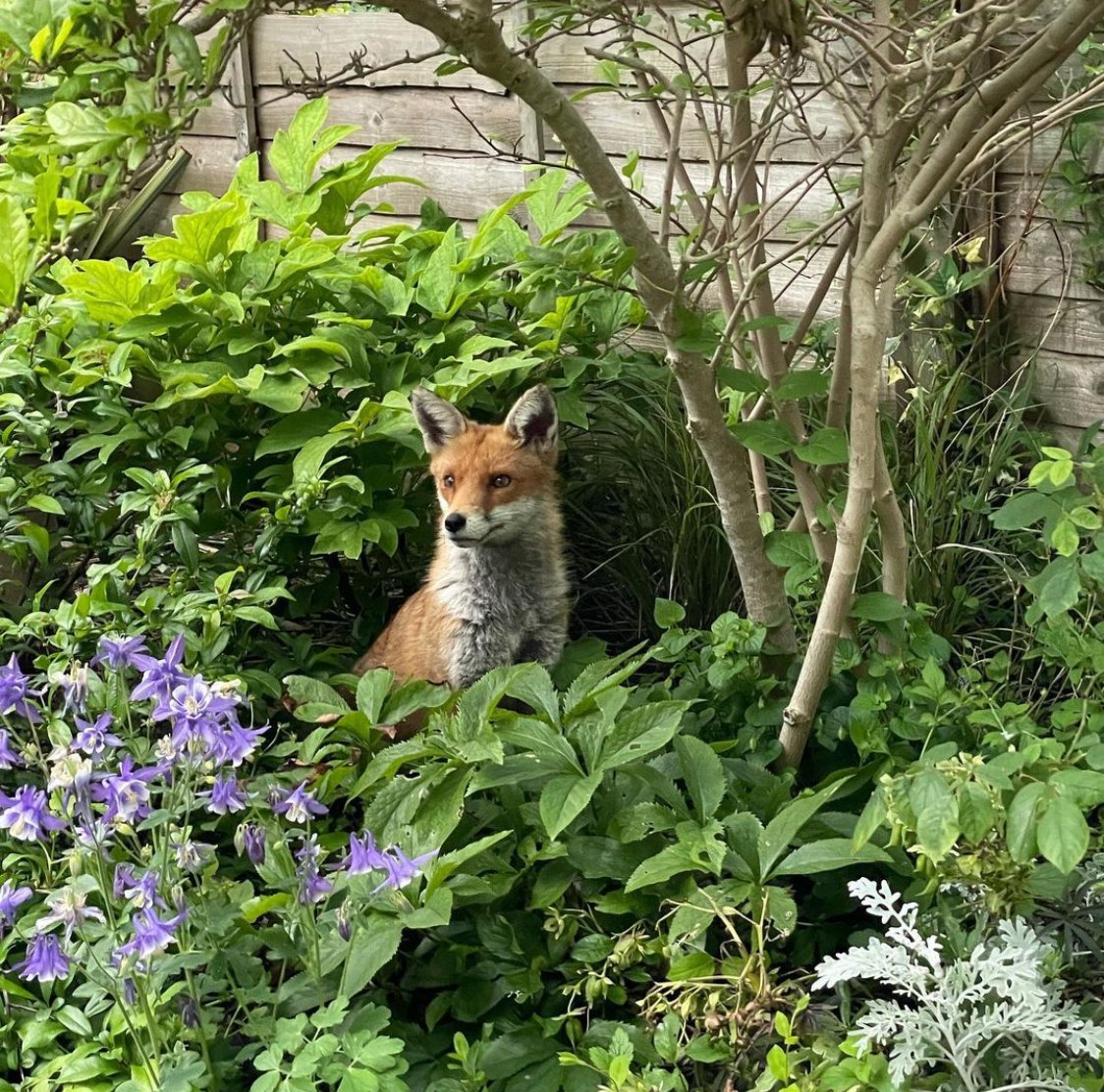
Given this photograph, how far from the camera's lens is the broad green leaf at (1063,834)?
2043 millimetres

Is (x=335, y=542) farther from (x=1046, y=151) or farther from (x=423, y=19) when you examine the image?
(x=1046, y=151)

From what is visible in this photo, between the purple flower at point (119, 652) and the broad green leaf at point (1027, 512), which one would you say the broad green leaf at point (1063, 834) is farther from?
the purple flower at point (119, 652)

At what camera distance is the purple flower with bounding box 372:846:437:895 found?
238cm

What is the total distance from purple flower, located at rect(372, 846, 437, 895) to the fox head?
5.31 ft

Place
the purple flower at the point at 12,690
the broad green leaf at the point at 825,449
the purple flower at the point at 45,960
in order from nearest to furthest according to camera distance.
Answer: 1. the purple flower at the point at 45,960
2. the purple flower at the point at 12,690
3. the broad green leaf at the point at 825,449

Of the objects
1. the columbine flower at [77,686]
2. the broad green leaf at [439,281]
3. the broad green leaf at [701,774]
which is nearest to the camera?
the columbine flower at [77,686]

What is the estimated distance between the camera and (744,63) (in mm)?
3307

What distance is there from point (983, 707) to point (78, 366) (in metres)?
2.78

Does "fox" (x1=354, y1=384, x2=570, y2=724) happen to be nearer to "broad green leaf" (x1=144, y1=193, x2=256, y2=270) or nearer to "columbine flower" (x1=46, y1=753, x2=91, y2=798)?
"broad green leaf" (x1=144, y1=193, x2=256, y2=270)

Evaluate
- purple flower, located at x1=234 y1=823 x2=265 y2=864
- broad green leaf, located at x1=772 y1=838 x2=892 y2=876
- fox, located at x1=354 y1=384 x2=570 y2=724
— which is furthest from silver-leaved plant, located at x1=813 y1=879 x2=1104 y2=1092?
fox, located at x1=354 y1=384 x2=570 y2=724

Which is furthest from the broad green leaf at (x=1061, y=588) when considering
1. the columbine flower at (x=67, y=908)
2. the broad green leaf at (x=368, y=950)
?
the columbine flower at (x=67, y=908)

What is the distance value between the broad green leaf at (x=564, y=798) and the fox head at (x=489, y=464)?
4.39ft

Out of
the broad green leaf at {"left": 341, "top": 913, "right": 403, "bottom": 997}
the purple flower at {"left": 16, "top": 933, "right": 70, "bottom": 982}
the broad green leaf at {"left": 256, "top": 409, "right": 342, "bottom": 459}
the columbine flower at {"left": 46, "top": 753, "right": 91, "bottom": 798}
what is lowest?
the broad green leaf at {"left": 341, "top": 913, "right": 403, "bottom": 997}

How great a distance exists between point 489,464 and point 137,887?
76.7 inches
